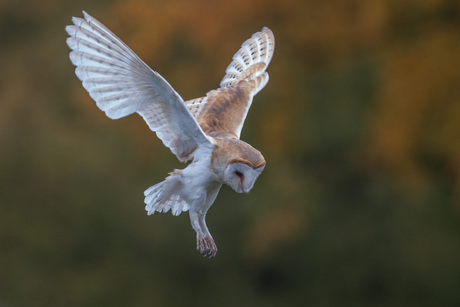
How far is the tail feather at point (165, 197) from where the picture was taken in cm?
353

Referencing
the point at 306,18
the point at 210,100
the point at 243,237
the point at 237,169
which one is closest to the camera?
the point at 237,169

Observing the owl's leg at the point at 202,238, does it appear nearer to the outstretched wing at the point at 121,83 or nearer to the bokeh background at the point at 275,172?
the outstretched wing at the point at 121,83

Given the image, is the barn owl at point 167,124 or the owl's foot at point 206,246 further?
the owl's foot at point 206,246

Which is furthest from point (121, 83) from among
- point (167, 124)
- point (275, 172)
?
point (275, 172)

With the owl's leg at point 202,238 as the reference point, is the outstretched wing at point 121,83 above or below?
above

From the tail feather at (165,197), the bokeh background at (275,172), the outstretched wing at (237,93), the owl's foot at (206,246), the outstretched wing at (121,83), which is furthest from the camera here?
the bokeh background at (275,172)

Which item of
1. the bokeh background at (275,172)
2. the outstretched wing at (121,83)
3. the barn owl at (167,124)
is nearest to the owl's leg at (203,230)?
the barn owl at (167,124)

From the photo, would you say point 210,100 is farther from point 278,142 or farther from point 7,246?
point 7,246

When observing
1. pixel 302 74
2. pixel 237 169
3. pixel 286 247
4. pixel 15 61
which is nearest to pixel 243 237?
pixel 286 247

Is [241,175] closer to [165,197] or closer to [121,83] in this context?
[165,197]

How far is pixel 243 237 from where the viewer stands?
33.7ft

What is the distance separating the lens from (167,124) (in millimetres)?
3543

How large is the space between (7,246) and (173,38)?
142 inches

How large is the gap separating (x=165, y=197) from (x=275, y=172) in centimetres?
704
